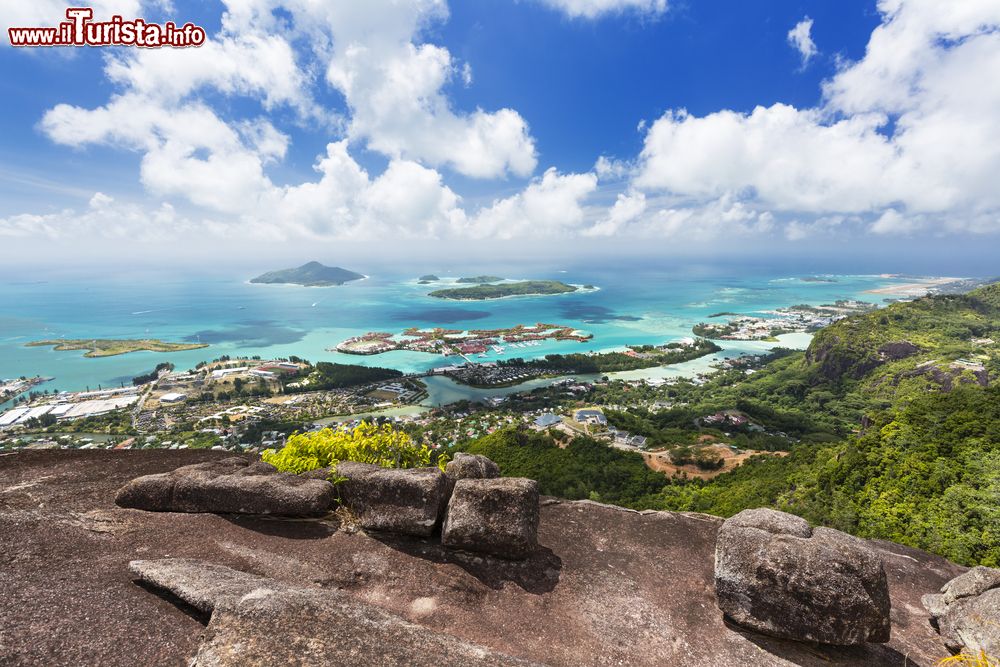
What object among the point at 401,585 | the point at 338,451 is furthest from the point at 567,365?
the point at 401,585

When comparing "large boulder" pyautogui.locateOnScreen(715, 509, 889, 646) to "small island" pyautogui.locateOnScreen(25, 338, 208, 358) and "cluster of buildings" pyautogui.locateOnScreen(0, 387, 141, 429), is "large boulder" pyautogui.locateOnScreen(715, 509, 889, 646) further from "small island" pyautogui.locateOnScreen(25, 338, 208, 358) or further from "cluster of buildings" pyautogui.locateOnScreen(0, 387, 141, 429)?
"small island" pyautogui.locateOnScreen(25, 338, 208, 358)

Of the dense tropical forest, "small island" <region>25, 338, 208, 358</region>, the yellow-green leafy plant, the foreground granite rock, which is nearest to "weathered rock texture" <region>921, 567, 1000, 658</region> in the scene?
the foreground granite rock

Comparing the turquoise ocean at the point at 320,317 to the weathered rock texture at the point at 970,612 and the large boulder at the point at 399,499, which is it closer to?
the large boulder at the point at 399,499

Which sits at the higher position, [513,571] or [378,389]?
[513,571]

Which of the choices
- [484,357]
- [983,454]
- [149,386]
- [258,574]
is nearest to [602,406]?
[484,357]

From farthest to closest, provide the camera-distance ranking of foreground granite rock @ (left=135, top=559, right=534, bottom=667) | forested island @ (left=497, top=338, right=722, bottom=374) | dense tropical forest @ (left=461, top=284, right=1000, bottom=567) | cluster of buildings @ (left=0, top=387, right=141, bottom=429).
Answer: forested island @ (left=497, top=338, right=722, bottom=374) → cluster of buildings @ (left=0, top=387, right=141, bottom=429) → dense tropical forest @ (left=461, top=284, right=1000, bottom=567) → foreground granite rock @ (left=135, top=559, right=534, bottom=667)

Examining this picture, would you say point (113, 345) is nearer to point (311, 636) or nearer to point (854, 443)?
point (311, 636)

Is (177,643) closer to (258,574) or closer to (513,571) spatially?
(258,574)
